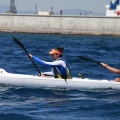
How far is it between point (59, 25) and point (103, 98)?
1776 inches

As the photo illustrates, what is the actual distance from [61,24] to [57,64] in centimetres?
4440

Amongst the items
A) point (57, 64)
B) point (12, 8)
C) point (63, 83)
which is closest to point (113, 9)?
point (12, 8)

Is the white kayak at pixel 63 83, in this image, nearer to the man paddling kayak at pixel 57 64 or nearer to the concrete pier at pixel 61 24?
the man paddling kayak at pixel 57 64

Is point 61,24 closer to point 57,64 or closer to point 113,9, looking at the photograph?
point 113,9

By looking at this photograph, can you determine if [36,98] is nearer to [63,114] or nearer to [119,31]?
[63,114]

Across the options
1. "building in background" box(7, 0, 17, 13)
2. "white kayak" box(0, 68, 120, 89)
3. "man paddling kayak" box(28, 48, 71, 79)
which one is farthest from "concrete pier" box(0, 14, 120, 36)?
"man paddling kayak" box(28, 48, 71, 79)

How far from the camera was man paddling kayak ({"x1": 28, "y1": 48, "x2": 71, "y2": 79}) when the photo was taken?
1395 cm

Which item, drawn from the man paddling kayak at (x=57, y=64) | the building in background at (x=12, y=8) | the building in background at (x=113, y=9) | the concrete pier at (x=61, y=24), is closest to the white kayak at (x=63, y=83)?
the man paddling kayak at (x=57, y=64)

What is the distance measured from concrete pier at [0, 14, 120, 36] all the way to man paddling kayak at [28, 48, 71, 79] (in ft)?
137

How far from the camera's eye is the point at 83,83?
14.7m

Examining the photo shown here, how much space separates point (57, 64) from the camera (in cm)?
1410

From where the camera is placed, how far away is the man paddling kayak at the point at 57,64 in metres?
13.9

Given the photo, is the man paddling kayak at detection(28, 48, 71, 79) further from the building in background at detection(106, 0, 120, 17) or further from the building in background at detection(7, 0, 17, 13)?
the building in background at detection(7, 0, 17, 13)

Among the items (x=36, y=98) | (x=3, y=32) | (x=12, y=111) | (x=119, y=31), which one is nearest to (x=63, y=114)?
(x=12, y=111)
